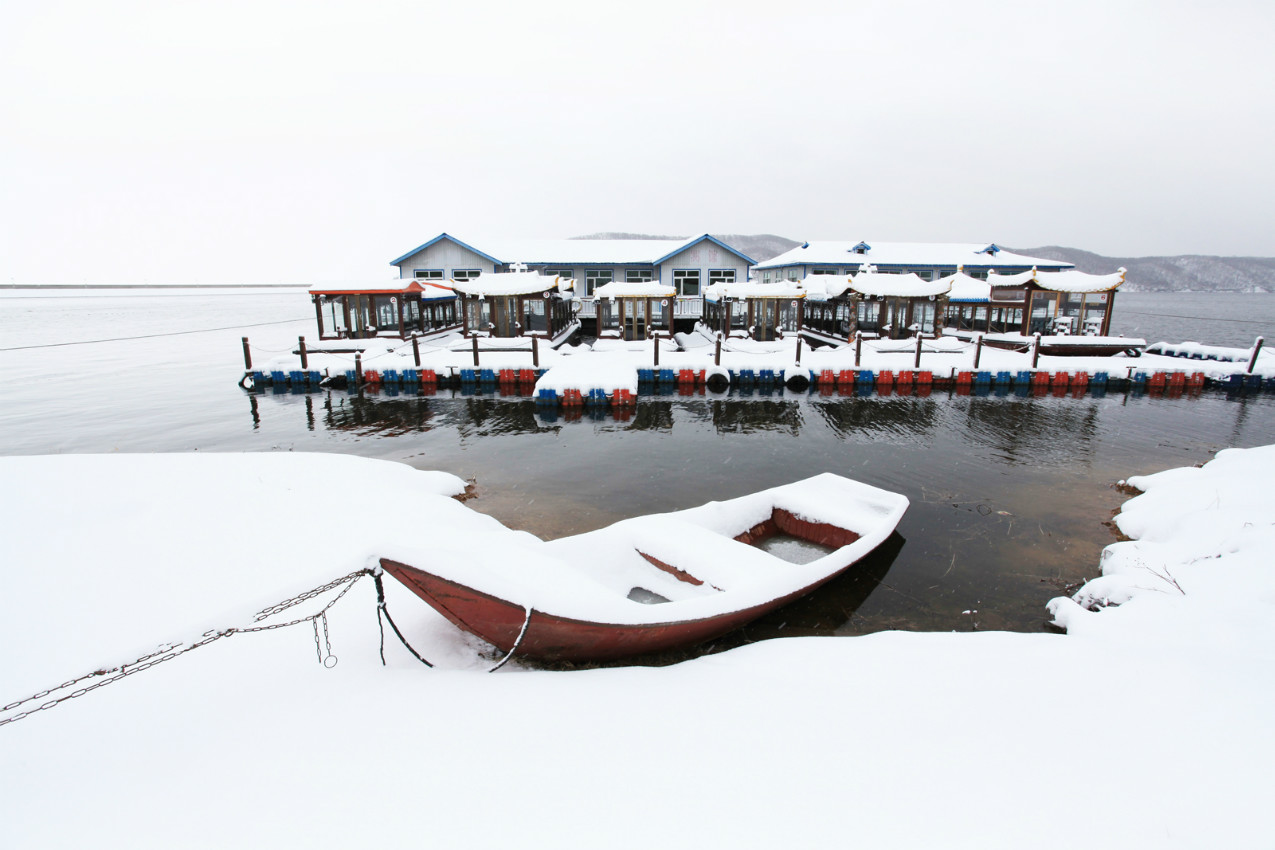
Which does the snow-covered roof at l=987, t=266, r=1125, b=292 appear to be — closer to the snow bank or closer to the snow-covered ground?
the snow bank

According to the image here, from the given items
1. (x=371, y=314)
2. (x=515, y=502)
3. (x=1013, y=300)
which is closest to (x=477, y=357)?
(x=371, y=314)

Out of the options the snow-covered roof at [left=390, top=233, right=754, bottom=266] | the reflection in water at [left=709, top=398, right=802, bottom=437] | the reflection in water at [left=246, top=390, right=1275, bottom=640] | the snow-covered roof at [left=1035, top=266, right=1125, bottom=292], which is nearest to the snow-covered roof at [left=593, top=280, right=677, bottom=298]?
the reflection in water at [left=246, top=390, right=1275, bottom=640]

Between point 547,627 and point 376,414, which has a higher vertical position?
point 547,627

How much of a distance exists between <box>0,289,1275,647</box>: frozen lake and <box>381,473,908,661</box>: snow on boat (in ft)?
2.46

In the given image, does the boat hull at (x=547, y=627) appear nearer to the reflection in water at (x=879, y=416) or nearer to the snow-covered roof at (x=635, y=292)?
the reflection in water at (x=879, y=416)

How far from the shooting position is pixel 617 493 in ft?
39.8

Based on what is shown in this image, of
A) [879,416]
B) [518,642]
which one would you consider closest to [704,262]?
[879,416]

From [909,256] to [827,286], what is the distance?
1776cm

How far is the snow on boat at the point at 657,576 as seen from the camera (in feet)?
15.7

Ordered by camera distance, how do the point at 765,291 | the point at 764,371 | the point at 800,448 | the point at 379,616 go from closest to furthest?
the point at 379,616 → the point at 800,448 → the point at 764,371 → the point at 765,291

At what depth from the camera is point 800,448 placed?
15.7 m

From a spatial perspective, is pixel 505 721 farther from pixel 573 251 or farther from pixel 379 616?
pixel 573 251

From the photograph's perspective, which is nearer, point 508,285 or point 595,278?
point 508,285

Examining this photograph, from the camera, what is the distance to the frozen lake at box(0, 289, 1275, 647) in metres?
8.57
